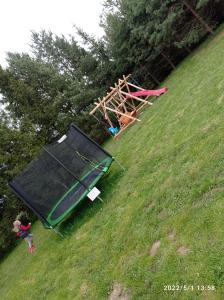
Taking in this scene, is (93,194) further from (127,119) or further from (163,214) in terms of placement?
(127,119)

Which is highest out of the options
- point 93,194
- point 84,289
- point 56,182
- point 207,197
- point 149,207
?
point 56,182

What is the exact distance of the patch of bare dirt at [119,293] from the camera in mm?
7033

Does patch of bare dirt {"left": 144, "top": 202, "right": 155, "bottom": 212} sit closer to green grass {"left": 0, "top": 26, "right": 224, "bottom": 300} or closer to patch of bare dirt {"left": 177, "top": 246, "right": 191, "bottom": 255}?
green grass {"left": 0, "top": 26, "right": 224, "bottom": 300}

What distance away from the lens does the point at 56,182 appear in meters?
12.7

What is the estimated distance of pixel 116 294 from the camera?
24.1ft

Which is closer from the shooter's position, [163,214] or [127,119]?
[163,214]

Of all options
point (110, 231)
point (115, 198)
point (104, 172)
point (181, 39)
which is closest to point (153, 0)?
point (181, 39)

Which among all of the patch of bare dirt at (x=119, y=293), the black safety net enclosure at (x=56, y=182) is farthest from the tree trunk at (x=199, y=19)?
the patch of bare dirt at (x=119, y=293)

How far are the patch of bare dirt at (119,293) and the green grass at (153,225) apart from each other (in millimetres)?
58

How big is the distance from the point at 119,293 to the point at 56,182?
6.01 meters

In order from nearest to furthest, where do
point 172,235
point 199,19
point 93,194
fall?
point 172,235
point 93,194
point 199,19

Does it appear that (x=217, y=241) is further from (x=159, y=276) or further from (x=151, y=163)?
(x=151, y=163)

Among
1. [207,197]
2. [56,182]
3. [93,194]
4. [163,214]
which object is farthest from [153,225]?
[56,182]

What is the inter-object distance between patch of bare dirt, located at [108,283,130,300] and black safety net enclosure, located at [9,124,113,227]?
4.86 meters
